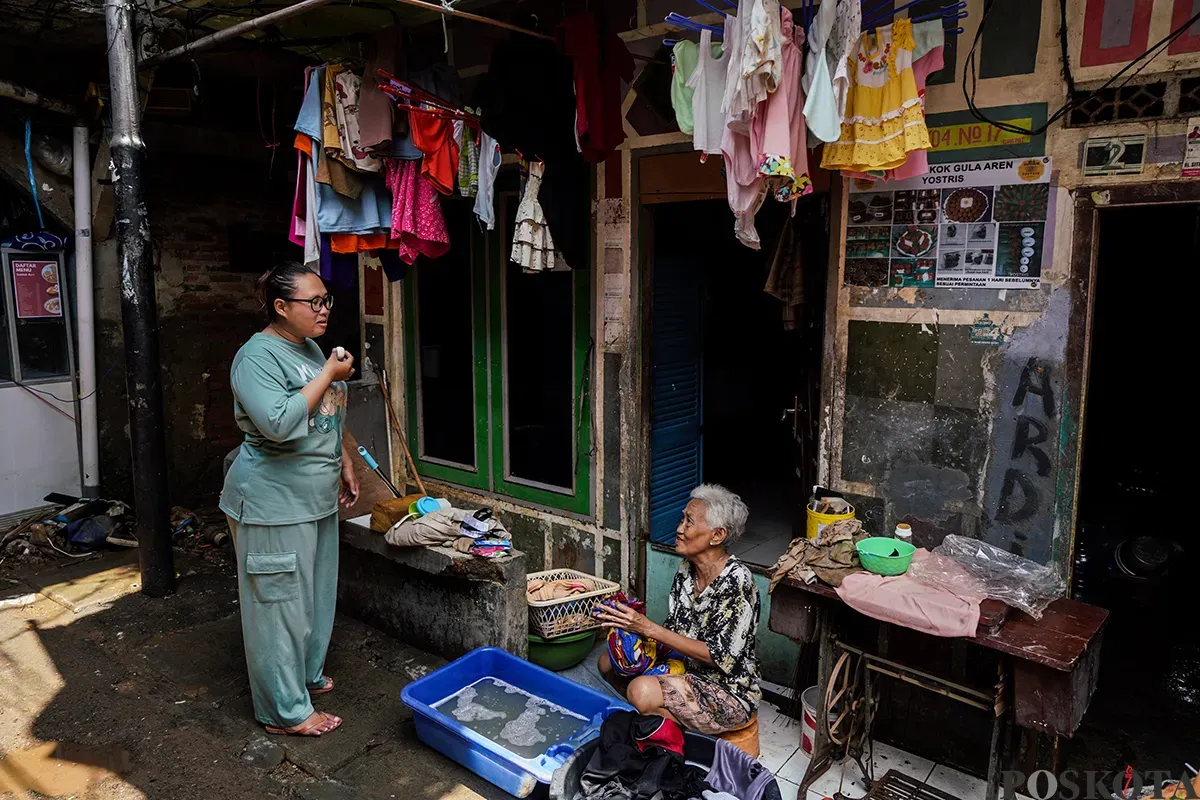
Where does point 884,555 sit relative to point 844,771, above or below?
above

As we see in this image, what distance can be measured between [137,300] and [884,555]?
16.6 ft

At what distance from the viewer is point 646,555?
5.43 meters

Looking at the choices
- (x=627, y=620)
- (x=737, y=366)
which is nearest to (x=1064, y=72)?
(x=627, y=620)

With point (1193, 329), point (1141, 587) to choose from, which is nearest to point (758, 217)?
point (1141, 587)

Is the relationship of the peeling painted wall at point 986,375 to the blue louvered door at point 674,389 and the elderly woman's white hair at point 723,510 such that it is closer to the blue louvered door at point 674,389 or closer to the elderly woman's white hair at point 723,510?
the elderly woman's white hair at point 723,510

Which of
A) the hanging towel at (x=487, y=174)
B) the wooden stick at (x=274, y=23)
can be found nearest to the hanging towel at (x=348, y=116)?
the wooden stick at (x=274, y=23)

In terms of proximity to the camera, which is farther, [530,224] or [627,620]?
[530,224]

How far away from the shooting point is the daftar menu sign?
3.75 metres

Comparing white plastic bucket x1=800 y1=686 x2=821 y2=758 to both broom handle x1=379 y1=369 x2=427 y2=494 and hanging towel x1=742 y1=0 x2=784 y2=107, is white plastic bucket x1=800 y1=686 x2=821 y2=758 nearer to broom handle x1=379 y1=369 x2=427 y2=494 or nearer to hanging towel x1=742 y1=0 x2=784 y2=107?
hanging towel x1=742 y1=0 x2=784 y2=107

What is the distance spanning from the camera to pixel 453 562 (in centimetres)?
471

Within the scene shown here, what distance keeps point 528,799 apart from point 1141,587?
4.68 m

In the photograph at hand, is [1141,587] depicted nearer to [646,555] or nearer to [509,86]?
[646,555]

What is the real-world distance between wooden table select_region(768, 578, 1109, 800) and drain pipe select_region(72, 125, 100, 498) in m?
6.54

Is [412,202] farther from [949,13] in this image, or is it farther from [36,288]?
[36,288]
